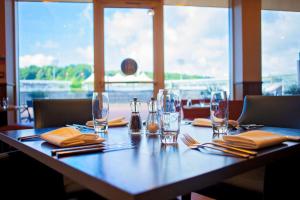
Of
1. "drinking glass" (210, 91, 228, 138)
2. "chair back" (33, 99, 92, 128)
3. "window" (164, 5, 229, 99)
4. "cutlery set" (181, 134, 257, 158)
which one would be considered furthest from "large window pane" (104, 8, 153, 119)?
"cutlery set" (181, 134, 257, 158)

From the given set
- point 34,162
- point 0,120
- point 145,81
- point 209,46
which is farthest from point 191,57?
point 34,162

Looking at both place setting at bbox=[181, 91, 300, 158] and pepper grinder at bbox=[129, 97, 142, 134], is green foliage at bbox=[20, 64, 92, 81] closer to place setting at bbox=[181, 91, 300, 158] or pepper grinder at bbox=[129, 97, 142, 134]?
pepper grinder at bbox=[129, 97, 142, 134]

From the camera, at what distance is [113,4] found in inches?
196

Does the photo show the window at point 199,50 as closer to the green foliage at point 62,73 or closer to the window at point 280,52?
the window at point 280,52

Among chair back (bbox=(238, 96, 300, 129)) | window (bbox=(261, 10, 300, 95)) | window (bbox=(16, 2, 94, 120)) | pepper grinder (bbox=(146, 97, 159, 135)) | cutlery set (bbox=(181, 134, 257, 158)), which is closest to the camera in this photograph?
cutlery set (bbox=(181, 134, 257, 158))

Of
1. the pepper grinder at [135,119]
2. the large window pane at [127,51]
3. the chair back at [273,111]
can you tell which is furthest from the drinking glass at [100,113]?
the large window pane at [127,51]

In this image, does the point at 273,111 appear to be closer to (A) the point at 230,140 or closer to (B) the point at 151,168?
(A) the point at 230,140

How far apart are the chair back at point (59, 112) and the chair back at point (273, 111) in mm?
1117

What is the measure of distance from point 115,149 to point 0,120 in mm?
3952

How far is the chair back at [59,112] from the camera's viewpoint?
6.15 ft

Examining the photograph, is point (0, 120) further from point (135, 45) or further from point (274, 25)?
point (274, 25)

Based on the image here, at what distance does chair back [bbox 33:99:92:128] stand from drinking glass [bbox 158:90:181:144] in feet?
3.17

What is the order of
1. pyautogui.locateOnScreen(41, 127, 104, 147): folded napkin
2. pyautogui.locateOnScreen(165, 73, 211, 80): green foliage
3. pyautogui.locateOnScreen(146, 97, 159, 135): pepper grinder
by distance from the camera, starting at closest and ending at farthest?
pyautogui.locateOnScreen(41, 127, 104, 147): folded napkin, pyautogui.locateOnScreen(146, 97, 159, 135): pepper grinder, pyautogui.locateOnScreen(165, 73, 211, 80): green foliage

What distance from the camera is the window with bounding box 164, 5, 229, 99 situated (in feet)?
17.7
